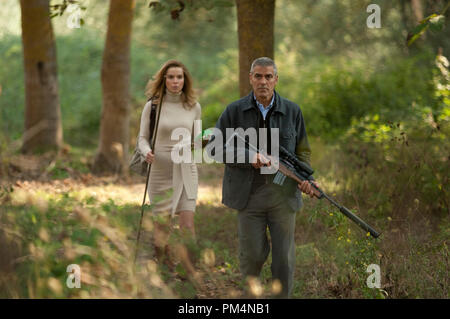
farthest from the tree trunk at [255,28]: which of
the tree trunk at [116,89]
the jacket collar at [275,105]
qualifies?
the tree trunk at [116,89]

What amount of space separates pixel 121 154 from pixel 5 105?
9.82m

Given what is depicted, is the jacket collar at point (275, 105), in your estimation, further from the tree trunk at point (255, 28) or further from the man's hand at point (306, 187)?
the tree trunk at point (255, 28)

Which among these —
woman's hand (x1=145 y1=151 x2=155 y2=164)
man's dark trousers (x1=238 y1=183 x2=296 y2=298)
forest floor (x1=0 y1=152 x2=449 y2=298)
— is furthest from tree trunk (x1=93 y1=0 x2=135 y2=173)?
man's dark trousers (x1=238 y1=183 x2=296 y2=298)

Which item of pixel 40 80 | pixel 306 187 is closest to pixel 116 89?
pixel 40 80

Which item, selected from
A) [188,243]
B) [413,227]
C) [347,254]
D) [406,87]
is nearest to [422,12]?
[406,87]

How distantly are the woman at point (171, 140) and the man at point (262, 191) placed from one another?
1.73m

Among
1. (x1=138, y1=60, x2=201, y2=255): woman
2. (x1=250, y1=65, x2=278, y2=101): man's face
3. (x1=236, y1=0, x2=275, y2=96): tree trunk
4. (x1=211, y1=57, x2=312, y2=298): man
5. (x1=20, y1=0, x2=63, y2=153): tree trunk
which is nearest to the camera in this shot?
(x1=250, y1=65, x2=278, y2=101): man's face

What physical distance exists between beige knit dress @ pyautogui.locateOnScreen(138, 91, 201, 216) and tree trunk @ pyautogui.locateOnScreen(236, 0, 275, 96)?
131cm

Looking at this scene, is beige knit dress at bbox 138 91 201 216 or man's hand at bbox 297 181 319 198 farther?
beige knit dress at bbox 138 91 201 216

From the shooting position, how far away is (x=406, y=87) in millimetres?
17375

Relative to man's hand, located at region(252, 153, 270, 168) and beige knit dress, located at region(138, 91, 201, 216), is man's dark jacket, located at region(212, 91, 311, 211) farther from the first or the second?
beige knit dress, located at region(138, 91, 201, 216)

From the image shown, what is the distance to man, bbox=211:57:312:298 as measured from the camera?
5043 millimetres

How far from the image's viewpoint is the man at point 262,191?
16.5 feet

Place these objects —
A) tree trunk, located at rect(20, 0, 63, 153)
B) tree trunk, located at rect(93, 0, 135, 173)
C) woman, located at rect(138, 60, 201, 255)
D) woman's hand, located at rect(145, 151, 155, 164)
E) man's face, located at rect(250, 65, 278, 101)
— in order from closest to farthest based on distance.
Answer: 1. man's face, located at rect(250, 65, 278, 101)
2. woman's hand, located at rect(145, 151, 155, 164)
3. woman, located at rect(138, 60, 201, 255)
4. tree trunk, located at rect(93, 0, 135, 173)
5. tree trunk, located at rect(20, 0, 63, 153)
